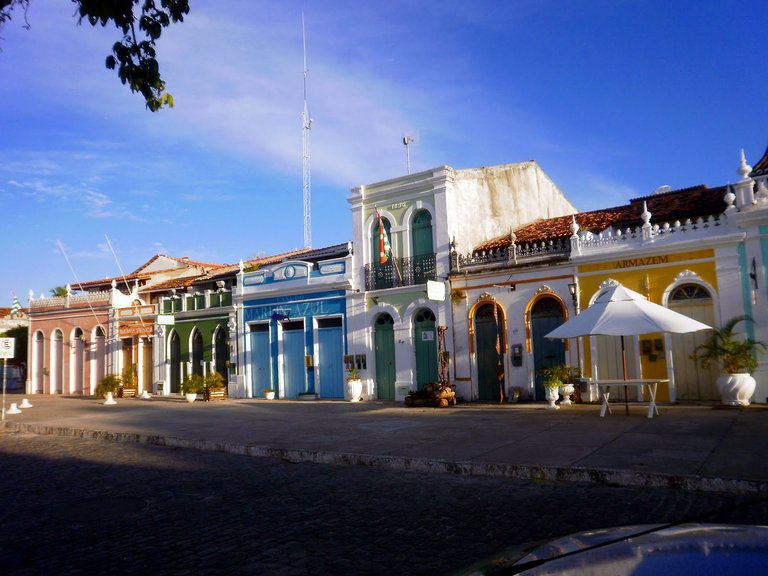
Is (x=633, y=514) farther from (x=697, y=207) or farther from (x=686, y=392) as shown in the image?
(x=697, y=207)

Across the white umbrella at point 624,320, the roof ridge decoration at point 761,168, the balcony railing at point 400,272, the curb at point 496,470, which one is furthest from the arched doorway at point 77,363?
the roof ridge decoration at point 761,168

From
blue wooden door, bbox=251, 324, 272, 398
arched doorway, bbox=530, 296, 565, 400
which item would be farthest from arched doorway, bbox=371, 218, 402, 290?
blue wooden door, bbox=251, 324, 272, 398

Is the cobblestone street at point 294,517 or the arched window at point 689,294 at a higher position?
the arched window at point 689,294

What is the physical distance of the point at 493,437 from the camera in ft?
33.5

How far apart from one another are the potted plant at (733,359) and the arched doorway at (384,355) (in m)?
8.98

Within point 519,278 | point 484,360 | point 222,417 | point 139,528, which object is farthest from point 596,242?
point 139,528

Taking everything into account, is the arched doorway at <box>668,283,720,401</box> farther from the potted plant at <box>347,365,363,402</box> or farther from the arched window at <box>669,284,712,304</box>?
the potted plant at <box>347,365,363,402</box>

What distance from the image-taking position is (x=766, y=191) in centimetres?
1362

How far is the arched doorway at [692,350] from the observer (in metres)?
14.2

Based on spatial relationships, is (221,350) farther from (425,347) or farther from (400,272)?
(425,347)

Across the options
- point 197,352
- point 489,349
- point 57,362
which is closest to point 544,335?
point 489,349

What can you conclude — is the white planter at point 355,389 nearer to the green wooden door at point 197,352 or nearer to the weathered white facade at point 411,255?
the weathered white facade at point 411,255

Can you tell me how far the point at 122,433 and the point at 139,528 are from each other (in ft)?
26.1

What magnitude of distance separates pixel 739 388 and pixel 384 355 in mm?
10123
